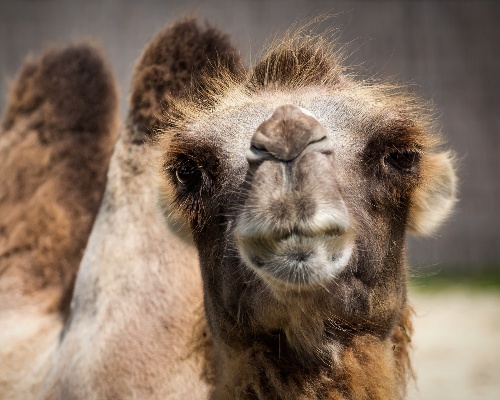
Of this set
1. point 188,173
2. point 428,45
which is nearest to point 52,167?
point 188,173

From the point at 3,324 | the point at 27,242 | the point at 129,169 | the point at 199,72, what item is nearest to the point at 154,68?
the point at 199,72

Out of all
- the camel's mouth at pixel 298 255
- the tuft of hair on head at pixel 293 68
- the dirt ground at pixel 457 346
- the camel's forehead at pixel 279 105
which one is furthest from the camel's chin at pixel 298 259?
the dirt ground at pixel 457 346

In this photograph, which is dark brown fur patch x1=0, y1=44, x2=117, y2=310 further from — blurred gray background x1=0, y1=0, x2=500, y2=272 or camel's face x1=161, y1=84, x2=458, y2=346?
blurred gray background x1=0, y1=0, x2=500, y2=272

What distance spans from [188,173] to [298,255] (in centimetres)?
58

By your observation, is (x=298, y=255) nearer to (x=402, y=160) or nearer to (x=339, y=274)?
(x=339, y=274)

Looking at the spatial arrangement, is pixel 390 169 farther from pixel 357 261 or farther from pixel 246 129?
pixel 246 129

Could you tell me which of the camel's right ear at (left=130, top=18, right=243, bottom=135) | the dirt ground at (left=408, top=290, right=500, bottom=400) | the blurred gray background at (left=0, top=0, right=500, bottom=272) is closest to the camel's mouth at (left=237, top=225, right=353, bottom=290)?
the camel's right ear at (left=130, top=18, right=243, bottom=135)

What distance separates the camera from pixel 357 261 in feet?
7.22

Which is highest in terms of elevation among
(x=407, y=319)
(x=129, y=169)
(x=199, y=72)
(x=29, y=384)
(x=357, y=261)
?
(x=199, y=72)

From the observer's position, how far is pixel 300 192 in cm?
191

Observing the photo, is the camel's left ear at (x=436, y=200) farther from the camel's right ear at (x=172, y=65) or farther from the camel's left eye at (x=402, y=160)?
the camel's right ear at (x=172, y=65)

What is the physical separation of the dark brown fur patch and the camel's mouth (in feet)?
4.95

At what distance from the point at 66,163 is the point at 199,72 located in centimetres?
102

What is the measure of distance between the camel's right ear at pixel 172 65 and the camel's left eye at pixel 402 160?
92 cm
